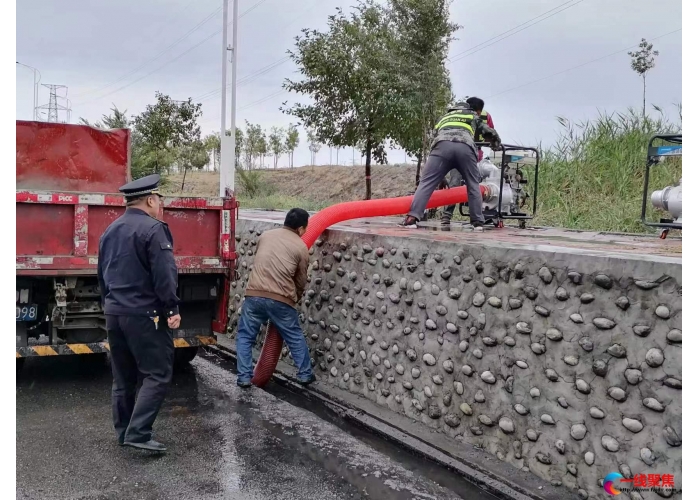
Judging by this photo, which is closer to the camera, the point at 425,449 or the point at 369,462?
the point at 369,462

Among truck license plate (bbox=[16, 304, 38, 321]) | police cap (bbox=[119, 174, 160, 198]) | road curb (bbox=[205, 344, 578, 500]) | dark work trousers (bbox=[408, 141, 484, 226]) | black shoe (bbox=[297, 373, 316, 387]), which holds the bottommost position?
road curb (bbox=[205, 344, 578, 500])

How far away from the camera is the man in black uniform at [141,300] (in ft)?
15.7

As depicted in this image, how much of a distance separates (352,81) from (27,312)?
14.6 metres

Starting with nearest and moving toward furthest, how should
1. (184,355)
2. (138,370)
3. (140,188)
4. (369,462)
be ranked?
1. (369,462)
2. (140,188)
3. (138,370)
4. (184,355)

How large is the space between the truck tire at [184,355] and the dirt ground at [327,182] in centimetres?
2199

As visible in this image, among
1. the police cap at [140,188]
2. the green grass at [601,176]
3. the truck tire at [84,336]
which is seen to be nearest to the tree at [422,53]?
the green grass at [601,176]

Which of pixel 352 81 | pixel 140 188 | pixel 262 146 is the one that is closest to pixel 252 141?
pixel 262 146

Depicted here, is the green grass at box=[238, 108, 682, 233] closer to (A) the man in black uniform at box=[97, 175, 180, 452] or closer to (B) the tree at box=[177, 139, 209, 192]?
(A) the man in black uniform at box=[97, 175, 180, 452]

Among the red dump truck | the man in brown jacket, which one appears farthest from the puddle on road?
the red dump truck

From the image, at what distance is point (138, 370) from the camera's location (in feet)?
16.4

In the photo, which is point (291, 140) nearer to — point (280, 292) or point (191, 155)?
point (191, 155)

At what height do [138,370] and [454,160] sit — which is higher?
[454,160]

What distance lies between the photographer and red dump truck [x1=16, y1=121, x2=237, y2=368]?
6.02m

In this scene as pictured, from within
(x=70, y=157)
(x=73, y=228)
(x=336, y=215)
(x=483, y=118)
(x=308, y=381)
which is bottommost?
(x=308, y=381)
